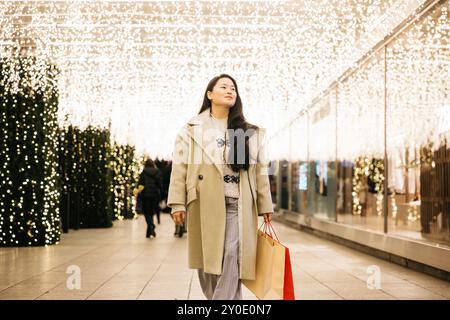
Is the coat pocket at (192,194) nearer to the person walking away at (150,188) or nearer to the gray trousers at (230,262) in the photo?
the gray trousers at (230,262)

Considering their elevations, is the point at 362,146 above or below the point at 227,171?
above

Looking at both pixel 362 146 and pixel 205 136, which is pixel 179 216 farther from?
pixel 362 146

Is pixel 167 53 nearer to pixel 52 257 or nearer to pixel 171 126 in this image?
pixel 52 257

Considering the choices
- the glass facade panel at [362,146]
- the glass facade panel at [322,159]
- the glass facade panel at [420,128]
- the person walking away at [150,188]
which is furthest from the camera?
the glass facade panel at [322,159]

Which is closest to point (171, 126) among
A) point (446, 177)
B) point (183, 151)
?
point (446, 177)

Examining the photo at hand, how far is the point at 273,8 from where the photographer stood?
35.1 feet

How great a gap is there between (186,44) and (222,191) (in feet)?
30.5

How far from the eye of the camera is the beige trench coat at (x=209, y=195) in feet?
14.1

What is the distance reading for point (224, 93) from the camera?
451 cm

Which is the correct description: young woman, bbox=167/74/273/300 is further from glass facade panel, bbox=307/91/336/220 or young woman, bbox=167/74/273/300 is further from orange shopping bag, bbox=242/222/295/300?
glass facade panel, bbox=307/91/336/220

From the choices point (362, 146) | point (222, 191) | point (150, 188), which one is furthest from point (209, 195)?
point (150, 188)

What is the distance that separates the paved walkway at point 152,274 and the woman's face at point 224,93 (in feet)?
7.28

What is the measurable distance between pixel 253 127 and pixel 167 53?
1009 centimetres

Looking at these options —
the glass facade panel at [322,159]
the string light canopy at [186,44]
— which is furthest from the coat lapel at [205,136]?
the glass facade panel at [322,159]
